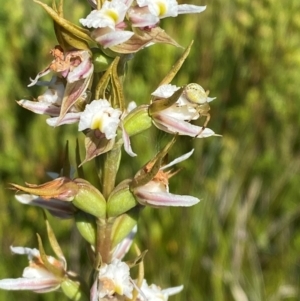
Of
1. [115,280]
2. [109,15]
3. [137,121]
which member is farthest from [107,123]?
[115,280]

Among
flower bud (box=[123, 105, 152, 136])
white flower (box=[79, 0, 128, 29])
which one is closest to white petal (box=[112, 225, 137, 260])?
flower bud (box=[123, 105, 152, 136])

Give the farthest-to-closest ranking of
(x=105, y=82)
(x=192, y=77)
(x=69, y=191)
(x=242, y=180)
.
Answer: (x=192, y=77) < (x=242, y=180) < (x=69, y=191) < (x=105, y=82)

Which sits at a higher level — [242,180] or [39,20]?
[39,20]

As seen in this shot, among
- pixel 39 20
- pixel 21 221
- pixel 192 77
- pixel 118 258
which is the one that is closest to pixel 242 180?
pixel 192 77

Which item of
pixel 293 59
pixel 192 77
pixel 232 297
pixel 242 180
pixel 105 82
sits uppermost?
pixel 105 82

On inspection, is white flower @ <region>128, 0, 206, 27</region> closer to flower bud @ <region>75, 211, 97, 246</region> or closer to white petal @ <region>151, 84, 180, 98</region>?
white petal @ <region>151, 84, 180, 98</region>

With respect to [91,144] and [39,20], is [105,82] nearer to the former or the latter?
[91,144]

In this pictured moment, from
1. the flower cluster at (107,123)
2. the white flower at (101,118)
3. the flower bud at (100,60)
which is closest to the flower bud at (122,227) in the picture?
the flower cluster at (107,123)
